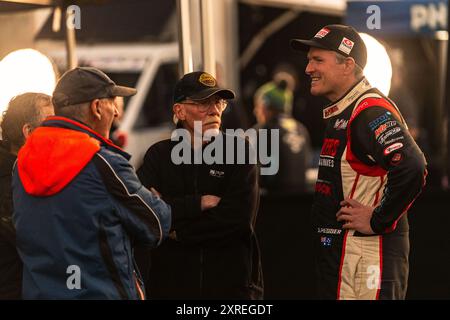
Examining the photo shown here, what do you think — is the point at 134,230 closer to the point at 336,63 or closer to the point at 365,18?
the point at 336,63

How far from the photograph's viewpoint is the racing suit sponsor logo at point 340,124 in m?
4.43

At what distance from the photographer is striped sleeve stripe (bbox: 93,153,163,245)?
373cm

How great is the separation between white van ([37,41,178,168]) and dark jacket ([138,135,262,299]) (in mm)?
6678

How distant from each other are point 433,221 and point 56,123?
11.1 ft

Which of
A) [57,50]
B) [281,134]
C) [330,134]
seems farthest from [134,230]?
[57,50]

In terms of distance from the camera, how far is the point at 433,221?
6.47 meters

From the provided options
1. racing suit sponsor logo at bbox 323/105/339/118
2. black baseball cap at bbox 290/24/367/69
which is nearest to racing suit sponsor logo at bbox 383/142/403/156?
racing suit sponsor logo at bbox 323/105/339/118

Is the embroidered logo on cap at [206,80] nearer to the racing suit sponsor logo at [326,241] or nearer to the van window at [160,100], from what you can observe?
the racing suit sponsor logo at [326,241]

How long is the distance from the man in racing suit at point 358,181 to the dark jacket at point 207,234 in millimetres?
333

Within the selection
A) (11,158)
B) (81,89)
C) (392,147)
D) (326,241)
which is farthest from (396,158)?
(11,158)

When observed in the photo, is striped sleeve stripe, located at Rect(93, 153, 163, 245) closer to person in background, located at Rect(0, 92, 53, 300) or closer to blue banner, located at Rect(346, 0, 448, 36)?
person in background, located at Rect(0, 92, 53, 300)

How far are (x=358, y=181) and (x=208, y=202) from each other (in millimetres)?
707

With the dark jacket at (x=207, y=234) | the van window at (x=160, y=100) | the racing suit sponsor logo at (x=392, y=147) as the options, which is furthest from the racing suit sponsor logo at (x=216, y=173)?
the van window at (x=160, y=100)
